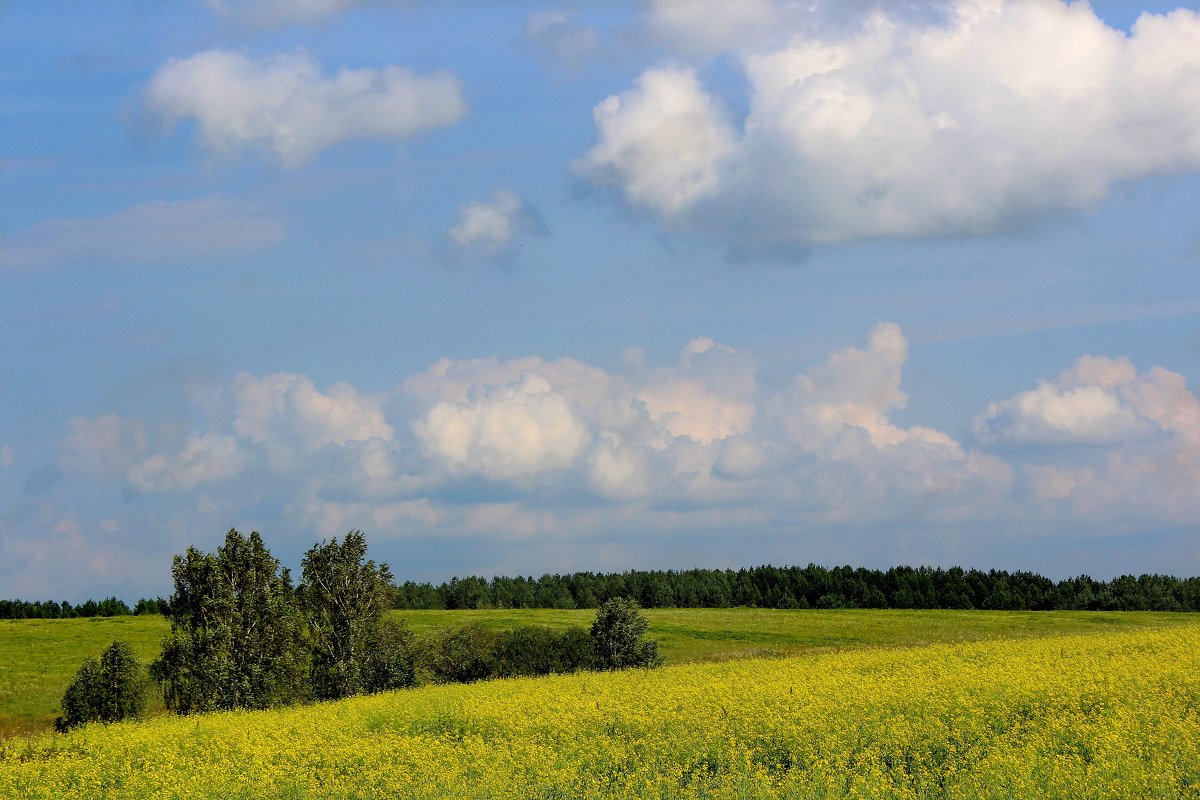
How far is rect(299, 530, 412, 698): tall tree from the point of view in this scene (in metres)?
46.6

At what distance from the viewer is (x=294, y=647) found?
44938 millimetres

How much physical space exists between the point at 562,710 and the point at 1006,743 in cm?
1228

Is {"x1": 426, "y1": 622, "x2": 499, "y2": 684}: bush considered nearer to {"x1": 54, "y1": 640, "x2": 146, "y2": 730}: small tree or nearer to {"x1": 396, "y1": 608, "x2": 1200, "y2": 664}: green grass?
{"x1": 54, "y1": 640, "x2": 146, "y2": 730}: small tree

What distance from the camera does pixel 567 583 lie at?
154 metres

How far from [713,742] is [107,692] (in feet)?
104

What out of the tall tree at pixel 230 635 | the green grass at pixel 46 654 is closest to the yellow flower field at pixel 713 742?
the tall tree at pixel 230 635

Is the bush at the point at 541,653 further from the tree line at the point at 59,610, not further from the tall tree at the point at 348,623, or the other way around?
the tree line at the point at 59,610

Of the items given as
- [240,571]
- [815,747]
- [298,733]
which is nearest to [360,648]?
[240,571]

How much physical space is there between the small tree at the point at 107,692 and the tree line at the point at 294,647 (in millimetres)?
42

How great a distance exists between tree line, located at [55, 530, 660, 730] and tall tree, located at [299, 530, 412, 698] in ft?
0.14

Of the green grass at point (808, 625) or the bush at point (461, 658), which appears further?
the green grass at point (808, 625)

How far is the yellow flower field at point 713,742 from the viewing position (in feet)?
63.3

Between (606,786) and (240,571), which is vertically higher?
(240,571)

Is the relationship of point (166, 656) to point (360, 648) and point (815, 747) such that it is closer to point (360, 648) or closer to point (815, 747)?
point (360, 648)
